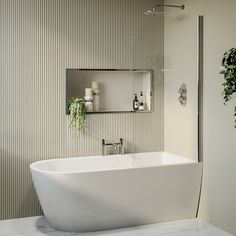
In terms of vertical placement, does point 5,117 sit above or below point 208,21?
below

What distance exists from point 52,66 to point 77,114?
2.01 feet

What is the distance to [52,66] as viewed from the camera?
13.8ft

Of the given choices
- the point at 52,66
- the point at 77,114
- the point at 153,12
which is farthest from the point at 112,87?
the point at 153,12

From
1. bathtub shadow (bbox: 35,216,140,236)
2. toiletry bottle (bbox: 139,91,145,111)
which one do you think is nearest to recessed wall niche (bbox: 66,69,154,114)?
toiletry bottle (bbox: 139,91,145,111)

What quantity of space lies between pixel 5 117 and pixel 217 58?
91.7 inches

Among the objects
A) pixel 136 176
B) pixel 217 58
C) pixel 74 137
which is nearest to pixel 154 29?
pixel 217 58

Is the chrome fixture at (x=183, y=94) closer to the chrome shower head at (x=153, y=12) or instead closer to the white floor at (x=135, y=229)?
the chrome shower head at (x=153, y=12)

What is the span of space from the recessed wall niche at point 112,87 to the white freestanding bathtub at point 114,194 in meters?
0.87

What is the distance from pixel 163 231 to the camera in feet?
12.2

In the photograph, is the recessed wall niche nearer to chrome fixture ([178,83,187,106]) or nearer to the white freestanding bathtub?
chrome fixture ([178,83,187,106])

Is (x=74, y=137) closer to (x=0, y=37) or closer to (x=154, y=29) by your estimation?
(x=0, y=37)


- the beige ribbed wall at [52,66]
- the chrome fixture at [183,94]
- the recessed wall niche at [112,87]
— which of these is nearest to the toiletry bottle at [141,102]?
the recessed wall niche at [112,87]

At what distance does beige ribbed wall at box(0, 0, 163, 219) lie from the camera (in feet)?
13.3

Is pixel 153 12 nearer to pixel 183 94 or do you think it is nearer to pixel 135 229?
pixel 183 94
